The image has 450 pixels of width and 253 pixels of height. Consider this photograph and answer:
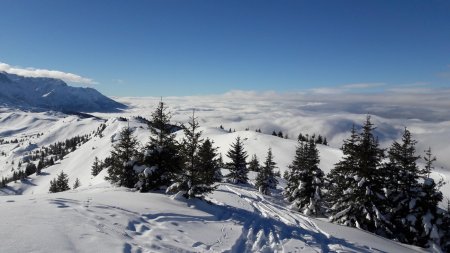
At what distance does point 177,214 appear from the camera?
17.1 m

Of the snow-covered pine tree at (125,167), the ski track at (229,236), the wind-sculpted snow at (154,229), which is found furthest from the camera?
the snow-covered pine tree at (125,167)

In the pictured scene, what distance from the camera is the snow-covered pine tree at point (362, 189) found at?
2492 centimetres

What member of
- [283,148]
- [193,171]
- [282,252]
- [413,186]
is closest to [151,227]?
[282,252]

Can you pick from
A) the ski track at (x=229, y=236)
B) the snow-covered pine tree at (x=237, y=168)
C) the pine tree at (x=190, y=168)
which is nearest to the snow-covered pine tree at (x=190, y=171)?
the pine tree at (x=190, y=168)

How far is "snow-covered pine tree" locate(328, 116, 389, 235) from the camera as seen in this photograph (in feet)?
81.8

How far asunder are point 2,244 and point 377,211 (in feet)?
76.5

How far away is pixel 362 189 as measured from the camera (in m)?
25.3

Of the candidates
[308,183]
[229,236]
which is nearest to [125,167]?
[308,183]

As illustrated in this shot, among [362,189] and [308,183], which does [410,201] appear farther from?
[308,183]

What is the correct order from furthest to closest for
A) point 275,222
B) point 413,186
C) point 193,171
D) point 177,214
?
point 413,186 → point 193,171 → point 275,222 → point 177,214

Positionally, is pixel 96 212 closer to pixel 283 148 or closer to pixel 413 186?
pixel 413 186

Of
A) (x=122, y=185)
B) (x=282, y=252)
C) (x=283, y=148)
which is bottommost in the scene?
(x=283, y=148)

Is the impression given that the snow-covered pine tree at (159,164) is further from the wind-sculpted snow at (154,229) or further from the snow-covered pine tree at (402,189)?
the snow-covered pine tree at (402,189)

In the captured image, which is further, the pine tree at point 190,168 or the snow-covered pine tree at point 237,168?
the snow-covered pine tree at point 237,168
